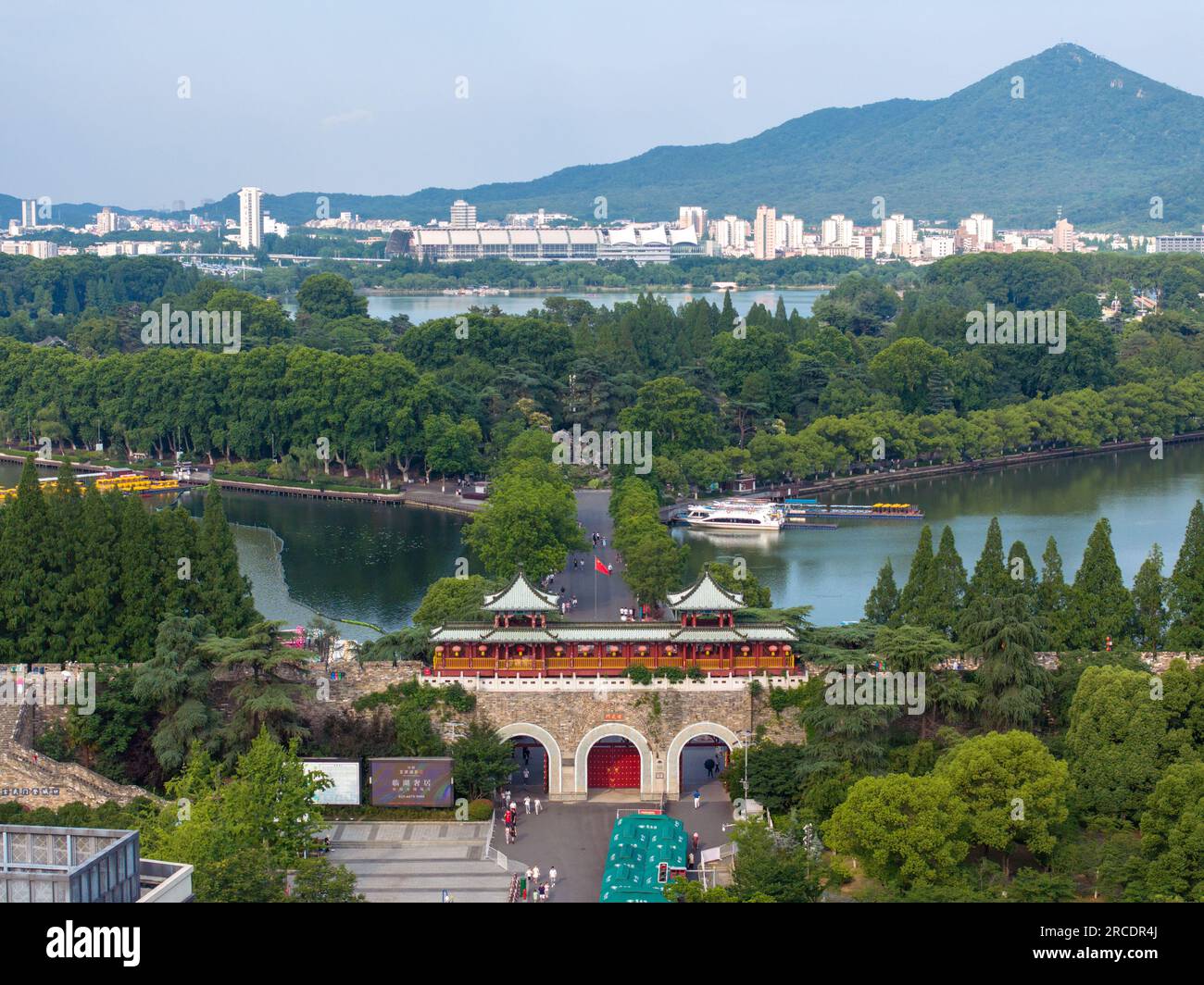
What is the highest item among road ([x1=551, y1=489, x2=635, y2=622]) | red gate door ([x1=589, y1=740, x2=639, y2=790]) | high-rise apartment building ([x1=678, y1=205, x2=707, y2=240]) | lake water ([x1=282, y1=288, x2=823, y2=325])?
high-rise apartment building ([x1=678, y1=205, x2=707, y2=240])

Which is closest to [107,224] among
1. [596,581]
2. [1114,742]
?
[596,581]

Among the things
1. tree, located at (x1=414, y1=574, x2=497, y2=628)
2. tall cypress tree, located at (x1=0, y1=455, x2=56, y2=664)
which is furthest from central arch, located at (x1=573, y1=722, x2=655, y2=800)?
tall cypress tree, located at (x1=0, y1=455, x2=56, y2=664)

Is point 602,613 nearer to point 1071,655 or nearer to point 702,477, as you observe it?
point 1071,655

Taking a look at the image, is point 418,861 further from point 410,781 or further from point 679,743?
point 679,743

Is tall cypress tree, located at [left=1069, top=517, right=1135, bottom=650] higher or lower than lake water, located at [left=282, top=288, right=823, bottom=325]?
lower

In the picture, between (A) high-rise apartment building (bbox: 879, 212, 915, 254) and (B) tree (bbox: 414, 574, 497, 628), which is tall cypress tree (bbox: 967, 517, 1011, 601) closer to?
(B) tree (bbox: 414, 574, 497, 628)

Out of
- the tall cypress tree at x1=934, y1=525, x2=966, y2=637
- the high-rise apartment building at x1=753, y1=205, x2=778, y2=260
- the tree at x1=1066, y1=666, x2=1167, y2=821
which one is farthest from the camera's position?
the high-rise apartment building at x1=753, y1=205, x2=778, y2=260

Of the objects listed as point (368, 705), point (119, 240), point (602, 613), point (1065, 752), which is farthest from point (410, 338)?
point (119, 240)
